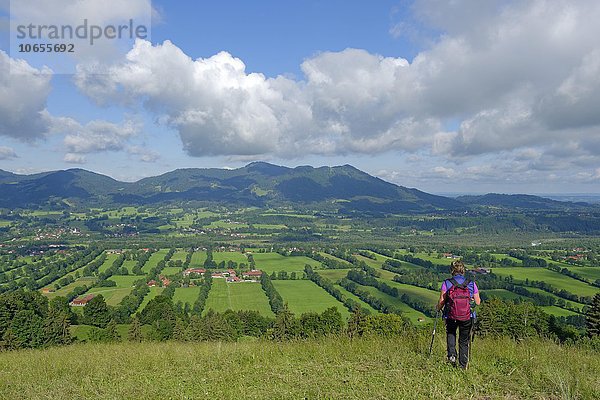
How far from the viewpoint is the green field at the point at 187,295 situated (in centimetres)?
5289

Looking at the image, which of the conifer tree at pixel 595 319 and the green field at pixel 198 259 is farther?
the green field at pixel 198 259

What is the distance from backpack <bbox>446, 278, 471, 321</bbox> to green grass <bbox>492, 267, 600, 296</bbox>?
61.5 meters

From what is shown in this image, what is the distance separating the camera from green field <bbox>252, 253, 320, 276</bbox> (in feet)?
277

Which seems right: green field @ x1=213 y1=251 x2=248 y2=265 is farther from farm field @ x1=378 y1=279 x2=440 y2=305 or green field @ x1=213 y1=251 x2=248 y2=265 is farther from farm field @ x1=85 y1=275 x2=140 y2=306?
farm field @ x1=378 y1=279 x2=440 y2=305

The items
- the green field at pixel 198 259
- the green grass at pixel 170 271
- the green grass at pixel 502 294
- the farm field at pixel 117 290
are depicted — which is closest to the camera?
the green grass at pixel 502 294

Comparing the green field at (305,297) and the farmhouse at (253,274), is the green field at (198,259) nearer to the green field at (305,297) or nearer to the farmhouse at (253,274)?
the farmhouse at (253,274)

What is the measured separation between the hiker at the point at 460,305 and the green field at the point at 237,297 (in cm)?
4117

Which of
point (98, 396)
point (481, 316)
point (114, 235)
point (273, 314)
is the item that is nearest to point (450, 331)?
point (98, 396)

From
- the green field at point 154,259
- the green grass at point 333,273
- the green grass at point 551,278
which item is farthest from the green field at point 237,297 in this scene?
the green grass at point 551,278

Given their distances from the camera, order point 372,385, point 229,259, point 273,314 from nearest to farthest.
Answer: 1. point 372,385
2. point 273,314
3. point 229,259

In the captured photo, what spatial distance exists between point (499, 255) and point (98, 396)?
114 metres

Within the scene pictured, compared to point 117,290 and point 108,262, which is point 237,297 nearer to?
point 117,290

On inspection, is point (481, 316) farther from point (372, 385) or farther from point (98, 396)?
point (98, 396)

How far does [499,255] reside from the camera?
103m
